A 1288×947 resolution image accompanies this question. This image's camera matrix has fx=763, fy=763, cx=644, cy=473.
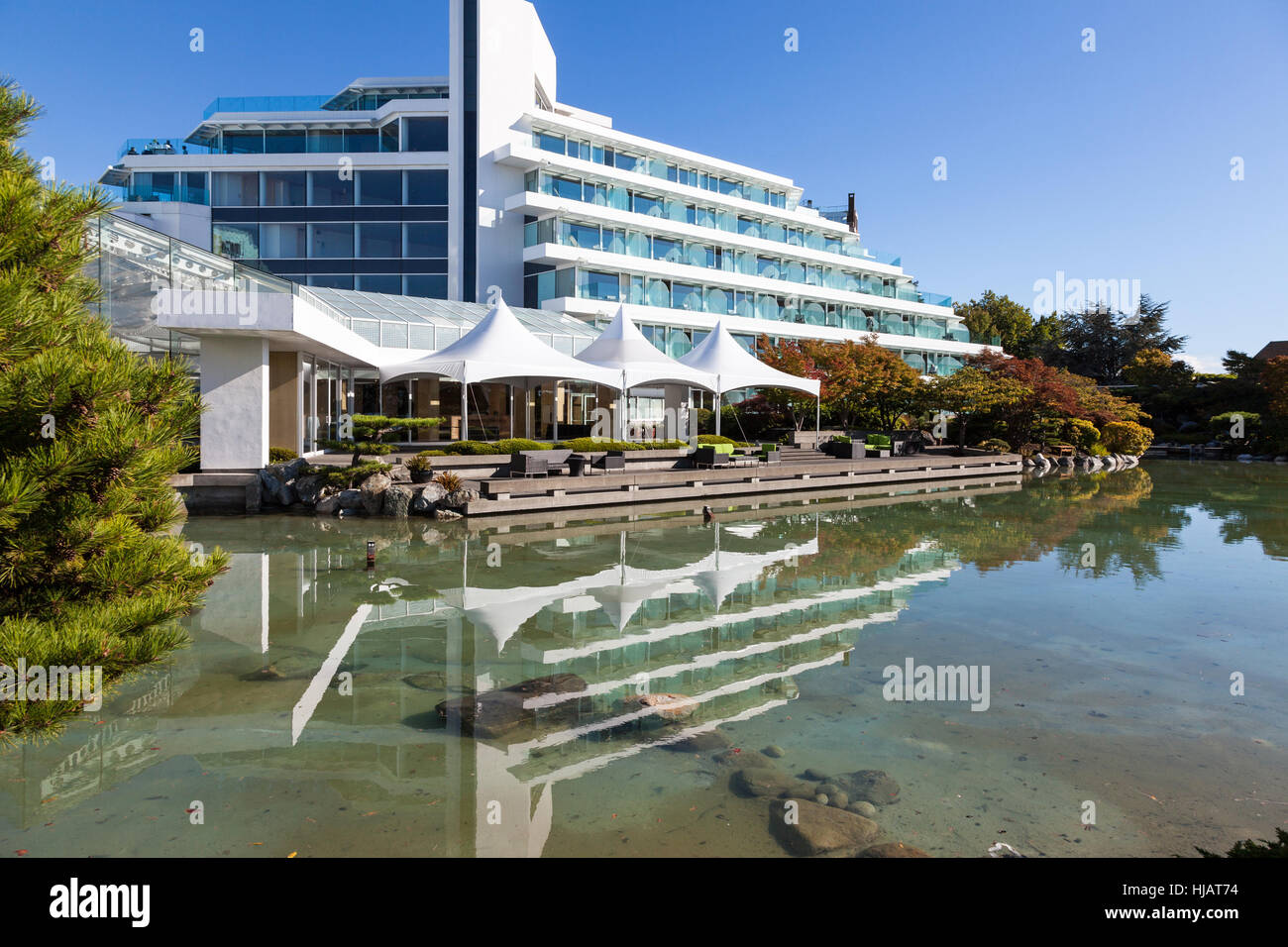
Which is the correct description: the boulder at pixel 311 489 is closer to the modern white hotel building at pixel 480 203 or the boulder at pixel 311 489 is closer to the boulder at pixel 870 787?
the modern white hotel building at pixel 480 203

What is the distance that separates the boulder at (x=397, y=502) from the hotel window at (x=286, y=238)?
2752cm

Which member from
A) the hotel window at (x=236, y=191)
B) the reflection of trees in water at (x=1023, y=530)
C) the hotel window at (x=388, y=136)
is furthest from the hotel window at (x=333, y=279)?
the reflection of trees in water at (x=1023, y=530)

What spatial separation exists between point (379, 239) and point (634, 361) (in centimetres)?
2186

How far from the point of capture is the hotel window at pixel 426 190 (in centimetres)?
3884

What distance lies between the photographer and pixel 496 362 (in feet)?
65.2

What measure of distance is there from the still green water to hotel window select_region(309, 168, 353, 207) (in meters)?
31.8

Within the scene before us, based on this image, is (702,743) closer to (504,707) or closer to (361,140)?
(504,707)

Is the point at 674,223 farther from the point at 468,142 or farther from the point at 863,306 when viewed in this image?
the point at 863,306

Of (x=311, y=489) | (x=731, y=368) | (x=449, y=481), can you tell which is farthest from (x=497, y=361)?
(x=731, y=368)

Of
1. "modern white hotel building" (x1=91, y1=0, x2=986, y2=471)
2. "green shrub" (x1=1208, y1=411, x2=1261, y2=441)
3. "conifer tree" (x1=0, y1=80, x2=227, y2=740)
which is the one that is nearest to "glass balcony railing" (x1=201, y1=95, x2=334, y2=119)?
"modern white hotel building" (x1=91, y1=0, x2=986, y2=471)

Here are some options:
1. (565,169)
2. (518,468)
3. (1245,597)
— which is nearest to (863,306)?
(565,169)
